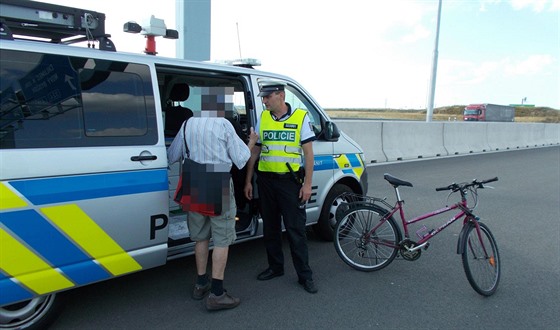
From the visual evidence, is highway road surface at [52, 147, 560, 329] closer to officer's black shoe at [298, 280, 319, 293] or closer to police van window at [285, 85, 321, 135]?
officer's black shoe at [298, 280, 319, 293]

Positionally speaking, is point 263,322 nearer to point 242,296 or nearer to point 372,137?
point 242,296

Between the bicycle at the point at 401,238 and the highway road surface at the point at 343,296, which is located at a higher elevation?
the bicycle at the point at 401,238

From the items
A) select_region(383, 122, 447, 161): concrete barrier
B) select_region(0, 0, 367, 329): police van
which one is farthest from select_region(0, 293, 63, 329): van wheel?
select_region(383, 122, 447, 161): concrete barrier

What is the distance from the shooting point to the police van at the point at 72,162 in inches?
99.9

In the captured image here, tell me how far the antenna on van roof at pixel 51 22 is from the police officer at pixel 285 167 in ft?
4.51

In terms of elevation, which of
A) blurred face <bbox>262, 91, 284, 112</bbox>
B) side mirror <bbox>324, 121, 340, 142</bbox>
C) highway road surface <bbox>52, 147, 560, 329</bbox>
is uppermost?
blurred face <bbox>262, 91, 284, 112</bbox>

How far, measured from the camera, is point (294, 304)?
11.5 feet

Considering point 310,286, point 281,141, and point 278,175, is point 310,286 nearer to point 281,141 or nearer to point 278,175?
point 278,175

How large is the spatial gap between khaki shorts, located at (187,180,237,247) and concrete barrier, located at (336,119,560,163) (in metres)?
8.10

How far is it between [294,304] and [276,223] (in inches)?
30.4

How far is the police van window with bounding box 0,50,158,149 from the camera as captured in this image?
2557mm

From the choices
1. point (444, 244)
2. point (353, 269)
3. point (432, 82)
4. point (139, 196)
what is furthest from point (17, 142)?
point (432, 82)

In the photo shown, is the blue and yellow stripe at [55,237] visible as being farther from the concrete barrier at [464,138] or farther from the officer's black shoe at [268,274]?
the concrete barrier at [464,138]

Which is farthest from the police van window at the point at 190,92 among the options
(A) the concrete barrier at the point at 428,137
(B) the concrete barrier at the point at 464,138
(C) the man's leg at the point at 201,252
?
(B) the concrete barrier at the point at 464,138
